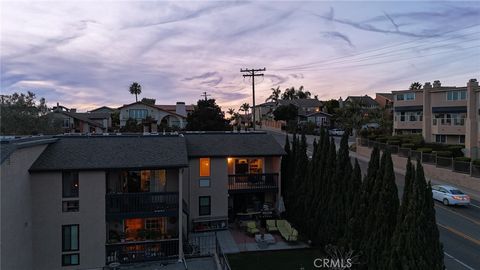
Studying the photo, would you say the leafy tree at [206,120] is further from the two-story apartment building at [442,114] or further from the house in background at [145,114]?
the two-story apartment building at [442,114]

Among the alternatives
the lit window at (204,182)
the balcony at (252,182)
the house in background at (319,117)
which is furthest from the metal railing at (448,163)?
the house in background at (319,117)

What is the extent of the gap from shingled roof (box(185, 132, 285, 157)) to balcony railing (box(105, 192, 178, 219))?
4565mm

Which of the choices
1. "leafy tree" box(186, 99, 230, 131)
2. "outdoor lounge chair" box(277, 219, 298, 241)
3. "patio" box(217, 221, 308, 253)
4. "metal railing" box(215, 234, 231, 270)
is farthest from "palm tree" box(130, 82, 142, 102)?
"metal railing" box(215, 234, 231, 270)

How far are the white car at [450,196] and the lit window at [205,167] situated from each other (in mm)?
19557

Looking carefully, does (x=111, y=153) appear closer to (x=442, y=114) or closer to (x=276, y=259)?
(x=276, y=259)

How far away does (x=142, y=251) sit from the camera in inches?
731

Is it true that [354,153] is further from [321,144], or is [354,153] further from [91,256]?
[91,256]

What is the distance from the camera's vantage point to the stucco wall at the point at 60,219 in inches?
679

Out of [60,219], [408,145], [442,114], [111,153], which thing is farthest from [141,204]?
[442,114]

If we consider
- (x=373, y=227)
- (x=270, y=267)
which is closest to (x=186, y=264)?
(x=270, y=267)

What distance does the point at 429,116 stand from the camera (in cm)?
5081

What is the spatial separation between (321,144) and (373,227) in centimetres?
704

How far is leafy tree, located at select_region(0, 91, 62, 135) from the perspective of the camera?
3719 centimetres

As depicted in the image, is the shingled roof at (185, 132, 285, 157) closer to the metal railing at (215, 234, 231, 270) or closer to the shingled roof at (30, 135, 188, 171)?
the shingled roof at (30, 135, 188, 171)
